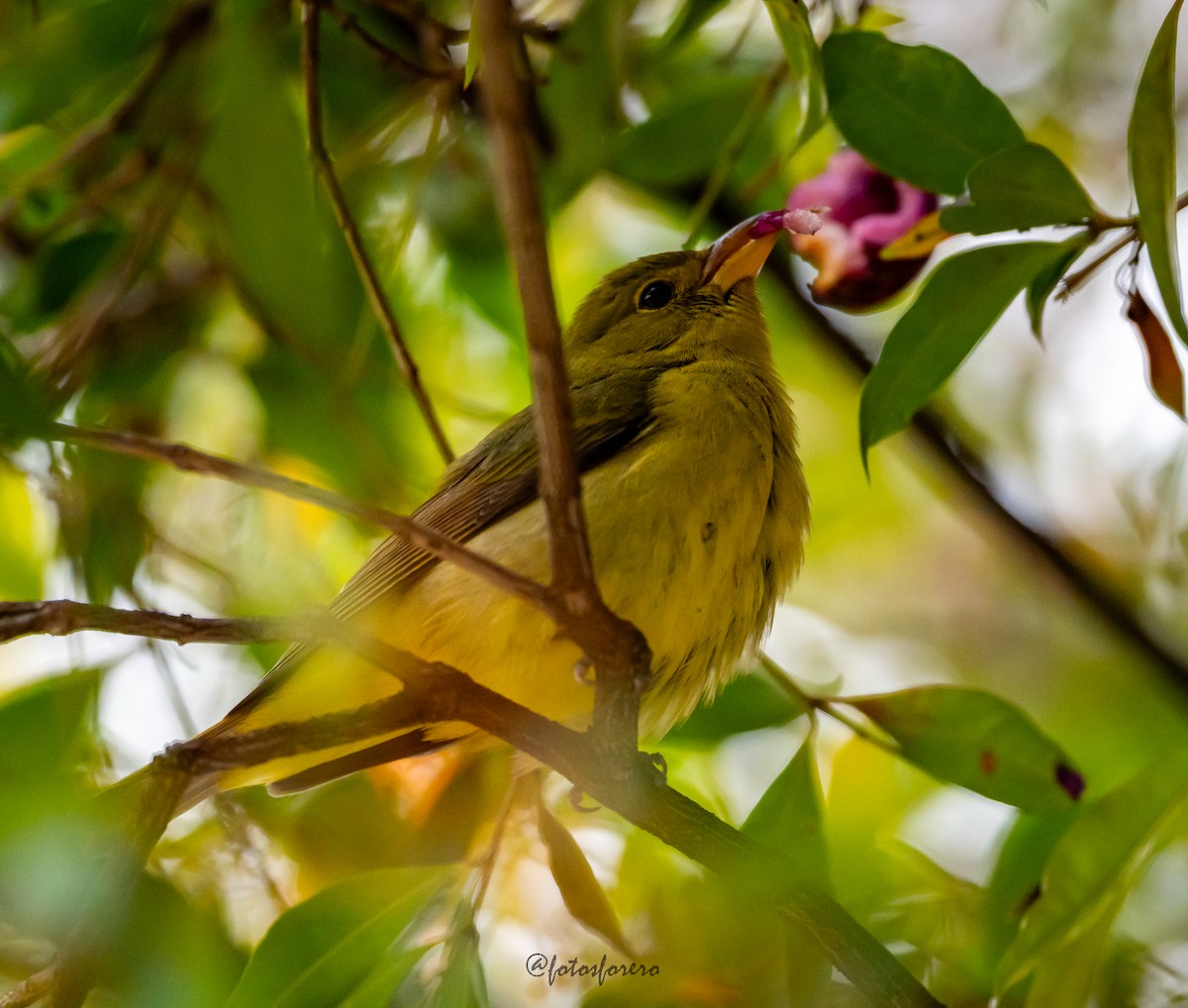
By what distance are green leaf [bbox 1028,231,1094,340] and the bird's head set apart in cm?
107

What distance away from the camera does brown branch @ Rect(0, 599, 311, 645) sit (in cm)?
178

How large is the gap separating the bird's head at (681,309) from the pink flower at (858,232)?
28cm

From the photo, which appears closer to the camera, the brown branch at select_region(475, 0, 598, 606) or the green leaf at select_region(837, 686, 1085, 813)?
the brown branch at select_region(475, 0, 598, 606)

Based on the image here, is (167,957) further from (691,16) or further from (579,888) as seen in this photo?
(691,16)

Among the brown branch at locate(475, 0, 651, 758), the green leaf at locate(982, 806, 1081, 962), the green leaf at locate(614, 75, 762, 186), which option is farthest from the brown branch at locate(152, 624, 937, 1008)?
the green leaf at locate(614, 75, 762, 186)

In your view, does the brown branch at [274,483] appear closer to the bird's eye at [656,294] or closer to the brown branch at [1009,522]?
the bird's eye at [656,294]

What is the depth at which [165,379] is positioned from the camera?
411 cm

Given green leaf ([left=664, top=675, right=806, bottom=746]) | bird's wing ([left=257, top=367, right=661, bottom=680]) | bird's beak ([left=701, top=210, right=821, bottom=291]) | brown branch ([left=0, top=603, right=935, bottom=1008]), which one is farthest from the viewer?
bird's beak ([left=701, top=210, right=821, bottom=291])

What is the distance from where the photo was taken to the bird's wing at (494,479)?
3059mm

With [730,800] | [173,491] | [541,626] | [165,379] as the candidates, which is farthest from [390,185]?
[730,800]

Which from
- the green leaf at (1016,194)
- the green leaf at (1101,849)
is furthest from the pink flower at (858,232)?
the green leaf at (1101,849)

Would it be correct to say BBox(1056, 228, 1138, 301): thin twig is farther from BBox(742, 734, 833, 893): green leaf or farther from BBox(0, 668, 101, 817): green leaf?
BBox(0, 668, 101, 817): green leaf

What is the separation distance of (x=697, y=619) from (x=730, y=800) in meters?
1.24

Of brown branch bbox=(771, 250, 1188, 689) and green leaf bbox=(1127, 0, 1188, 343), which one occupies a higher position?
brown branch bbox=(771, 250, 1188, 689)
